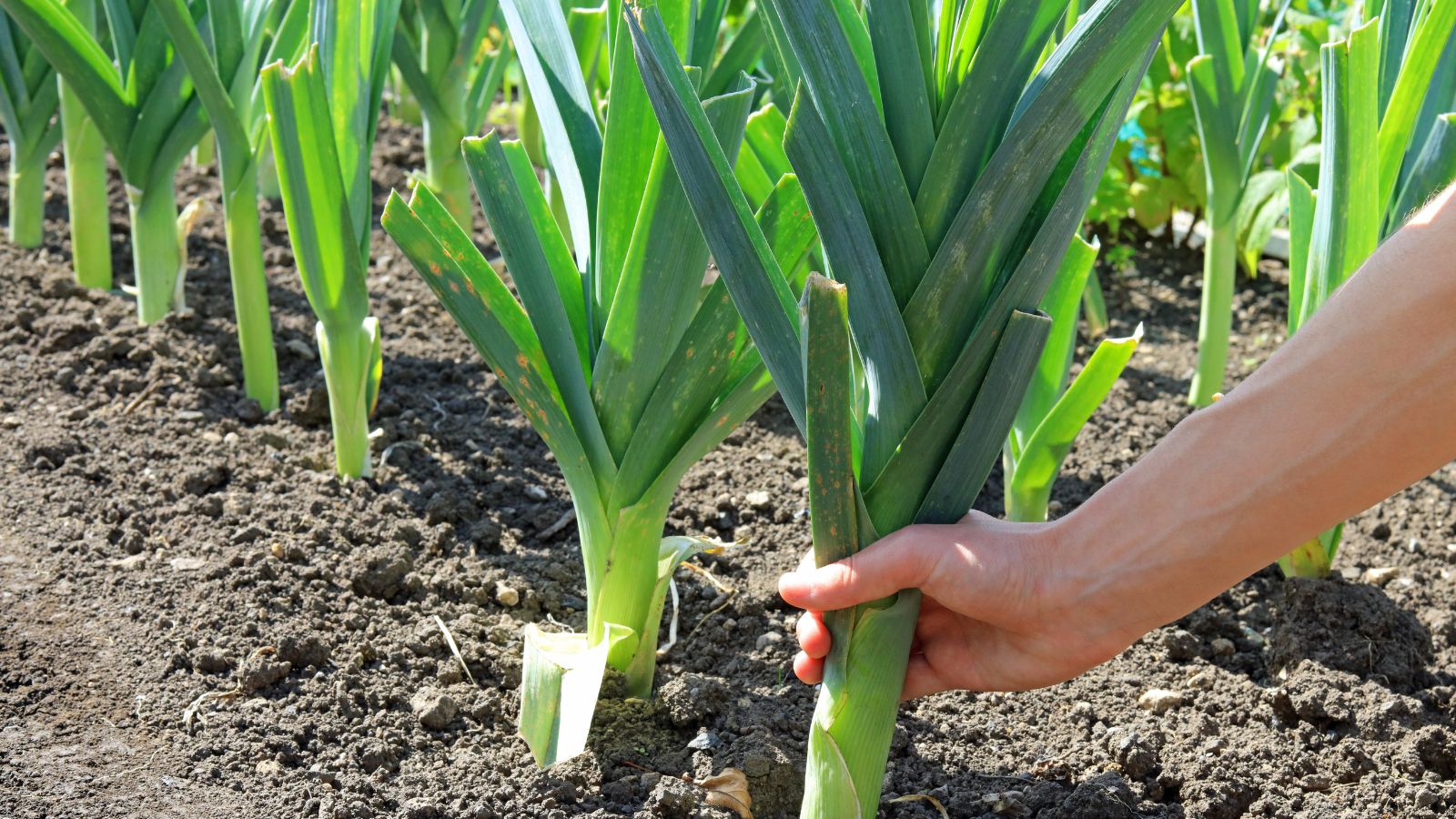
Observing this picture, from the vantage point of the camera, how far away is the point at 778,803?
4.21 feet

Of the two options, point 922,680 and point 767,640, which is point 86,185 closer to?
point 767,640

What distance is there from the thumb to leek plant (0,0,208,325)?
4.75 feet

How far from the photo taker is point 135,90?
196cm

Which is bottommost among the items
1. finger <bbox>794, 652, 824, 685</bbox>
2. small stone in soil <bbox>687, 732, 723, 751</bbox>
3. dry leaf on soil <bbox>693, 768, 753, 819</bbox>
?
dry leaf on soil <bbox>693, 768, 753, 819</bbox>

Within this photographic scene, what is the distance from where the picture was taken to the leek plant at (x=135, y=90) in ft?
6.00

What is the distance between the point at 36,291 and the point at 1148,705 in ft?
6.63

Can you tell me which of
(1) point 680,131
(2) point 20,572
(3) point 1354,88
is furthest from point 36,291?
(3) point 1354,88

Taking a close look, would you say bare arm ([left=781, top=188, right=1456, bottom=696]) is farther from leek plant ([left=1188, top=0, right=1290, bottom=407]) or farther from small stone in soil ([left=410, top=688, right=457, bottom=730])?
leek plant ([left=1188, top=0, right=1290, bottom=407])

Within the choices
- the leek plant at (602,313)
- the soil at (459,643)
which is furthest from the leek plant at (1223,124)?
the leek plant at (602,313)

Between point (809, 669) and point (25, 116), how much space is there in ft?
6.34

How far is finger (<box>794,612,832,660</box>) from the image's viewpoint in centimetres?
111

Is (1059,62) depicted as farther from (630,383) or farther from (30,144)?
(30,144)

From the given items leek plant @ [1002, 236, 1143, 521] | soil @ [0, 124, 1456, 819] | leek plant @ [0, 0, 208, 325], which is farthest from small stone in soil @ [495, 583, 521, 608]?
leek plant @ [0, 0, 208, 325]

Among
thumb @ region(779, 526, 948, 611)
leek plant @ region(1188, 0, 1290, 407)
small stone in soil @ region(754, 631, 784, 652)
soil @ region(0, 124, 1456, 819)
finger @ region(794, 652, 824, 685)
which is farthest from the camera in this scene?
leek plant @ region(1188, 0, 1290, 407)
